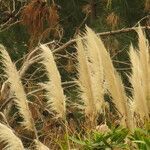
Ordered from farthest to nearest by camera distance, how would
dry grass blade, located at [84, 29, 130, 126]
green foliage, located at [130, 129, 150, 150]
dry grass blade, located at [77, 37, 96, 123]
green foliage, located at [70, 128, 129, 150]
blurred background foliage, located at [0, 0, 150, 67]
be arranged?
1. blurred background foliage, located at [0, 0, 150, 67]
2. dry grass blade, located at [77, 37, 96, 123]
3. dry grass blade, located at [84, 29, 130, 126]
4. green foliage, located at [70, 128, 129, 150]
5. green foliage, located at [130, 129, 150, 150]

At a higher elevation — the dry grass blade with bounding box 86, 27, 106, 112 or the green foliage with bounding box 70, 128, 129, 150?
the dry grass blade with bounding box 86, 27, 106, 112

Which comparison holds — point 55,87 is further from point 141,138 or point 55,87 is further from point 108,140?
point 141,138

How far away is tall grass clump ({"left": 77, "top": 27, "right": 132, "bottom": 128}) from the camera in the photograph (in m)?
3.49

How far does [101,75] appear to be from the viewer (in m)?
3.81

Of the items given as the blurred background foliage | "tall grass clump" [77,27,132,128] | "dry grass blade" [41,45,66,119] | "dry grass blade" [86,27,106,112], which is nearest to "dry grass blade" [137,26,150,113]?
"tall grass clump" [77,27,132,128]

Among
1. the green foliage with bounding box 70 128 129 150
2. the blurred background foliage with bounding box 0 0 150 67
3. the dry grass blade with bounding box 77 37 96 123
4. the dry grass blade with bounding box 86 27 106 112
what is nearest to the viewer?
the green foliage with bounding box 70 128 129 150

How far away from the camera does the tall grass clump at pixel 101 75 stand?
11.5ft

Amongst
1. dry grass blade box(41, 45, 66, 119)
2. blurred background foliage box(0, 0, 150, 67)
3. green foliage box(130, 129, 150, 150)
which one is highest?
dry grass blade box(41, 45, 66, 119)

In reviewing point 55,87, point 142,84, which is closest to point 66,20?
point 55,87

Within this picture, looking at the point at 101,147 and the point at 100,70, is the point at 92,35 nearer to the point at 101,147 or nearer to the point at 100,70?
the point at 100,70

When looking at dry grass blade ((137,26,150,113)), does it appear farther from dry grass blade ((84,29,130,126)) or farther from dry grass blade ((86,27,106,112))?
dry grass blade ((86,27,106,112))

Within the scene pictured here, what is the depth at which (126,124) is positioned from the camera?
3.62 metres

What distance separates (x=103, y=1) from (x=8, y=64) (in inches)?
192

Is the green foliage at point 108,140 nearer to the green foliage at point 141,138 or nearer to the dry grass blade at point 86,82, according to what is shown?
the green foliage at point 141,138
